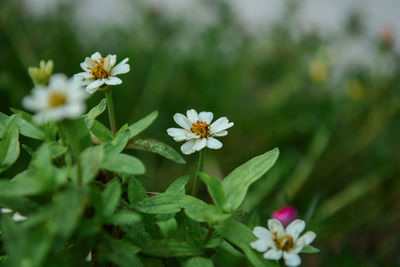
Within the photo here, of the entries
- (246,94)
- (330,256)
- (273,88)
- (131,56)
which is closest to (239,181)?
(330,256)

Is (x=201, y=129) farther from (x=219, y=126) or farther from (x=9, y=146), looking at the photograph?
(x=9, y=146)

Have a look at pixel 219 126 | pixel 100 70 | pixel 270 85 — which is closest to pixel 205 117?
pixel 219 126

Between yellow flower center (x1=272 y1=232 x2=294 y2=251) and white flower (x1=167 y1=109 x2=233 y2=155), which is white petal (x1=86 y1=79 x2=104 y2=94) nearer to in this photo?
white flower (x1=167 y1=109 x2=233 y2=155)

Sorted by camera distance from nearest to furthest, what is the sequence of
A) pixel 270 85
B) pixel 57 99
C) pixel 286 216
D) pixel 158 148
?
pixel 57 99
pixel 158 148
pixel 286 216
pixel 270 85

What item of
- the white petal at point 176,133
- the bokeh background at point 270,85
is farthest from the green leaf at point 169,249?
the bokeh background at point 270,85

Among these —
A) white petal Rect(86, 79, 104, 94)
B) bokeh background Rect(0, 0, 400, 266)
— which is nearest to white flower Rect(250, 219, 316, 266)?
white petal Rect(86, 79, 104, 94)

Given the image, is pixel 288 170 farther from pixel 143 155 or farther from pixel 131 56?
pixel 131 56

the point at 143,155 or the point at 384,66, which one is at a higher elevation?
the point at 384,66
